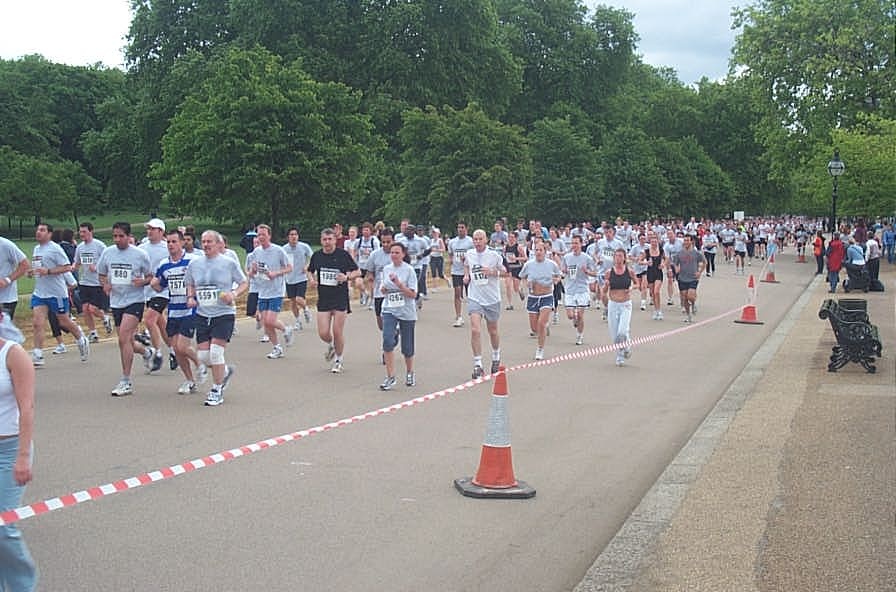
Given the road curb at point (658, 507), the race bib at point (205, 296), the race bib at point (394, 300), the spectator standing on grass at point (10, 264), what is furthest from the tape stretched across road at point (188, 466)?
the spectator standing on grass at point (10, 264)

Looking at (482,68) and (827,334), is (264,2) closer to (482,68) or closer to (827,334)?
(482,68)

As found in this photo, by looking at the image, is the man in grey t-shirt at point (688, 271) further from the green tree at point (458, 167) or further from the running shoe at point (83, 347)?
the green tree at point (458, 167)

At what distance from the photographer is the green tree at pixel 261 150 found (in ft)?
85.5

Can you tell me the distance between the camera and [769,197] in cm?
8406

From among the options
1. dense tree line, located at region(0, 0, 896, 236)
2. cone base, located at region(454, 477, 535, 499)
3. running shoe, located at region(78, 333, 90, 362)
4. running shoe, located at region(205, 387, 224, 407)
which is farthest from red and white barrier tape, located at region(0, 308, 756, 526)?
dense tree line, located at region(0, 0, 896, 236)

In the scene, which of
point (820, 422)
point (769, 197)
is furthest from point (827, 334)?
point (769, 197)

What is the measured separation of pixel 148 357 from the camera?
1287 centimetres

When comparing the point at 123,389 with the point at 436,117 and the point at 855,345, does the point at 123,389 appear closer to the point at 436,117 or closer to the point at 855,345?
the point at 855,345

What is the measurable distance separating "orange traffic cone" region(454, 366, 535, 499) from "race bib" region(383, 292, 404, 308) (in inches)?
189

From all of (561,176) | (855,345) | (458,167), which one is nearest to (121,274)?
(855,345)

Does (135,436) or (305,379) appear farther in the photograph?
(305,379)

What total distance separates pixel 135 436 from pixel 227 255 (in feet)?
9.30

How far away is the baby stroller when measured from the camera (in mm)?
28188

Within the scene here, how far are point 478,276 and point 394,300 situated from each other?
1674 mm
